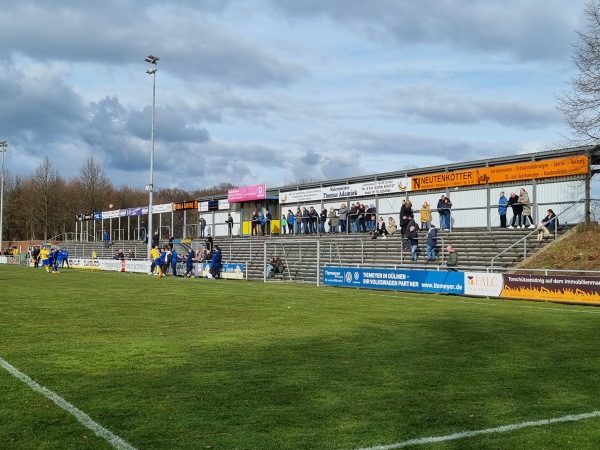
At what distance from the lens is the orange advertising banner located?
95.6 ft

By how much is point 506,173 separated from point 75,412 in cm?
2786

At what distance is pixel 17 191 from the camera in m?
103

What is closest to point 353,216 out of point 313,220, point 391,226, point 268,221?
point 391,226

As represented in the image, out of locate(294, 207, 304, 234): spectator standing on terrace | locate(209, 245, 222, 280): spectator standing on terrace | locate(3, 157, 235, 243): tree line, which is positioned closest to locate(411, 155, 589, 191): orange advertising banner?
locate(294, 207, 304, 234): spectator standing on terrace

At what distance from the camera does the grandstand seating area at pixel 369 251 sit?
28894mm

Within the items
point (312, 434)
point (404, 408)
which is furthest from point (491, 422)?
point (312, 434)

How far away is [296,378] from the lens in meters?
8.77

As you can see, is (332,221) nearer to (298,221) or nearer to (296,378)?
(298,221)

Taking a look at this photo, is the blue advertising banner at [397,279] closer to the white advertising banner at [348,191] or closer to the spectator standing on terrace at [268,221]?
the white advertising banner at [348,191]

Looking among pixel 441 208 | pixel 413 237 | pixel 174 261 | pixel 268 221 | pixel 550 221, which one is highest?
pixel 441 208

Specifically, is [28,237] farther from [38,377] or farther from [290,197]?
[38,377]

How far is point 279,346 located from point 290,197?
35094 millimetres

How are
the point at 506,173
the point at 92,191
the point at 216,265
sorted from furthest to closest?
the point at 92,191 → the point at 216,265 → the point at 506,173

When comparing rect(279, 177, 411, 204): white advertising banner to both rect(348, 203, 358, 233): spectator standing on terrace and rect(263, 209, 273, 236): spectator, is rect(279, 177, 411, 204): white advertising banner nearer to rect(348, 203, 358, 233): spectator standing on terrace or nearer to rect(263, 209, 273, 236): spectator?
rect(348, 203, 358, 233): spectator standing on terrace
